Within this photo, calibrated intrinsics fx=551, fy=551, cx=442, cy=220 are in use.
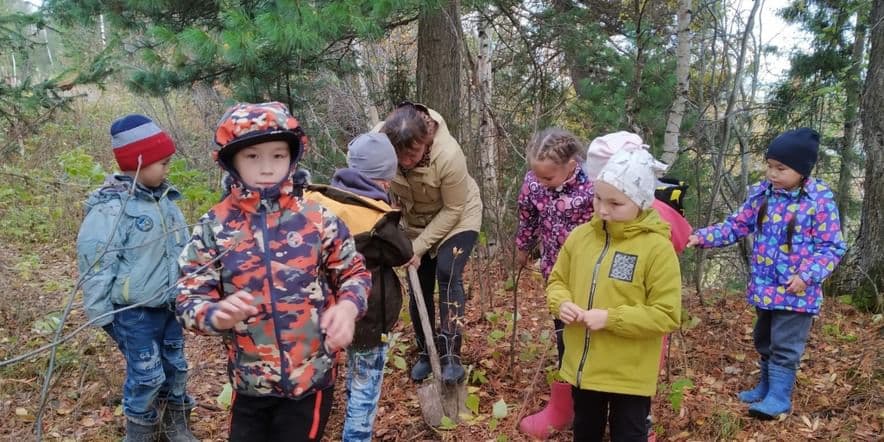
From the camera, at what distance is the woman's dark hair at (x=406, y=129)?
120 inches

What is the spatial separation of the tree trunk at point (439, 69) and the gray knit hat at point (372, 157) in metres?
2.99

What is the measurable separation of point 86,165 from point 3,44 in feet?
5.46

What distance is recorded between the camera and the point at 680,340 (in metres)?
3.88

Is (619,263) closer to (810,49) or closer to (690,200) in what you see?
(690,200)

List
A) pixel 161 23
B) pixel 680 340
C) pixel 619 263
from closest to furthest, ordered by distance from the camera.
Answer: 1. pixel 619 263
2. pixel 680 340
3. pixel 161 23

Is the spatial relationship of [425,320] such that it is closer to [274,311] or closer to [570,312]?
[570,312]

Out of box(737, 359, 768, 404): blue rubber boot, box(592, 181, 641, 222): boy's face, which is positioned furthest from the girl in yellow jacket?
box(737, 359, 768, 404): blue rubber boot

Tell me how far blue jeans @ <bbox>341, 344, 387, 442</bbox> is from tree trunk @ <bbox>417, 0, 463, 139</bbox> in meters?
3.39

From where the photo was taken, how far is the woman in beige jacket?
10.3 feet

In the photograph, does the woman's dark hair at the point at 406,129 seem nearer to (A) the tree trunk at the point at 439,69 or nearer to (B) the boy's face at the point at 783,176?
(B) the boy's face at the point at 783,176

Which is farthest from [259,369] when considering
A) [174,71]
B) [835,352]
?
[174,71]

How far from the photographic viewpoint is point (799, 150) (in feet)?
9.71

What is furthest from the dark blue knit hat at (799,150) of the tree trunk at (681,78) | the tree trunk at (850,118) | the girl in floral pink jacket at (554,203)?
the tree trunk at (850,118)

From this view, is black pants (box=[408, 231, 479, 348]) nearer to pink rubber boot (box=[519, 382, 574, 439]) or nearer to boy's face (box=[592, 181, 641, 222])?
pink rubber boot (box=[519, 382, 574, 439])
